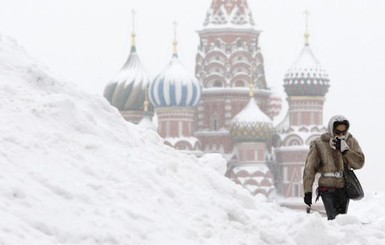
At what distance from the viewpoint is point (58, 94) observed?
6.62m

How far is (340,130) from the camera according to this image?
20.8 ft

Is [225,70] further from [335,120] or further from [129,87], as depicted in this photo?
[335,120]

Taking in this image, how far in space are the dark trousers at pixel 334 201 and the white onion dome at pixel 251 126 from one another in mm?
46904

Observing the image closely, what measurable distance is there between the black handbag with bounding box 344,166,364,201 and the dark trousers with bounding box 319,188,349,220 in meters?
0.04

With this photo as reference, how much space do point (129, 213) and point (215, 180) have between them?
4.64ft

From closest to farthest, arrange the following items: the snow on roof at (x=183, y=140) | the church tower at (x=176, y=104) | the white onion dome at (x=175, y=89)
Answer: the snow on roof at (x=183, y=140) < the church tower at (x=176, y=104) < the white onion dome at (x=175, y=89)

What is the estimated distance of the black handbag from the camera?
637 centimetres

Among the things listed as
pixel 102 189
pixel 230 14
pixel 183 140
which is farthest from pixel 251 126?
pixel 102 189

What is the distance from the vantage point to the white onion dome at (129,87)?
56.4m

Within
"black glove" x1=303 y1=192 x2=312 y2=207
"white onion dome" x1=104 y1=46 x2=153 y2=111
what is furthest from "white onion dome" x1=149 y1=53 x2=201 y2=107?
"black glove" x1=303 y1=192 x2=312 y2=207

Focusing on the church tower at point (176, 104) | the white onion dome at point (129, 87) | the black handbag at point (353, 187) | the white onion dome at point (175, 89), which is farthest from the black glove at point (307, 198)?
the white onion dome at point (129, 87)

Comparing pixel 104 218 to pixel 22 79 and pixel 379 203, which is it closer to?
pixel 22 79

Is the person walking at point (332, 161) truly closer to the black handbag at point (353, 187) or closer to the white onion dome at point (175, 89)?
the black handbag at point (353, 187)

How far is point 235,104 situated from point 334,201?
162 ft
